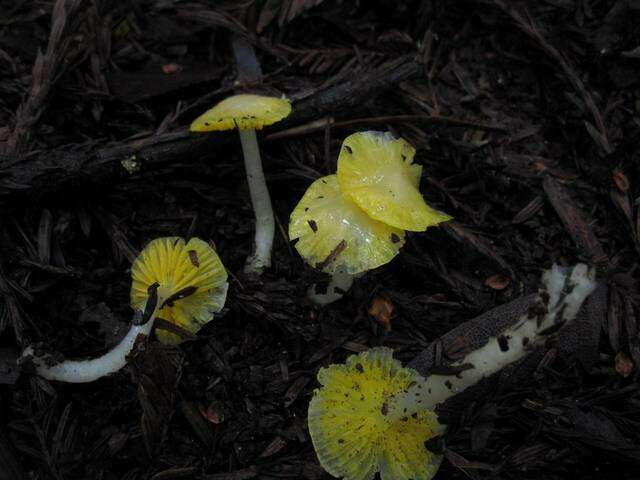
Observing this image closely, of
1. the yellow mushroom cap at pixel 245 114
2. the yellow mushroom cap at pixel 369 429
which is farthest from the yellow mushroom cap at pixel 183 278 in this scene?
the yellow mushroom cap at pixel 369 429

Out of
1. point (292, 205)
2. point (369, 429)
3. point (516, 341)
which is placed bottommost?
point (369, 429)

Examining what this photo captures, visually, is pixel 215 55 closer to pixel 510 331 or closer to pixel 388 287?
pixel 388 287

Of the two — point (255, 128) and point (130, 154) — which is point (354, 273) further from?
point (130, 154)

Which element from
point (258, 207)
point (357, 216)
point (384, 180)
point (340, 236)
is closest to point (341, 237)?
point (340, 236)

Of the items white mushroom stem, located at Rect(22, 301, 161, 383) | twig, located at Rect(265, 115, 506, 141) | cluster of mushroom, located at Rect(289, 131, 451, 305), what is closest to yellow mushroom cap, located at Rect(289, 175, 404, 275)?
cluster of mushroom, located at Rect(289, 131, 451, 305)

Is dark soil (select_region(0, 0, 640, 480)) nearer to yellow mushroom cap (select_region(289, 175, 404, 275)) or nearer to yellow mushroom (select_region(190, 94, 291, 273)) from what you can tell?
yellow mushroom (select_region(190, 94, 291, 273))

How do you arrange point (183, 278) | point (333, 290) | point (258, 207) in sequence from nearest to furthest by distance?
point (183, 278)
point (333, 290)
point (258, 207)
